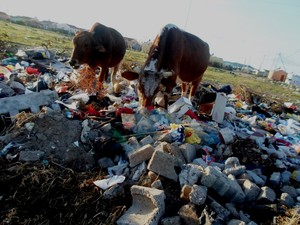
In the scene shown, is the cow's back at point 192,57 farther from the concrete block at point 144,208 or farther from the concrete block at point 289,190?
the concrete block at point 144,208

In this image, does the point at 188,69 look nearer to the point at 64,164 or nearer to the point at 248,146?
the point at 248,146

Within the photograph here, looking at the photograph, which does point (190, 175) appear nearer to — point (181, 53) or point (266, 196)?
point (266, 196)

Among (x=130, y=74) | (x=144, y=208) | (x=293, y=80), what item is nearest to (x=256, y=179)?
(x=144, y=208)

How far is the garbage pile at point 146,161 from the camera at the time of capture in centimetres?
332

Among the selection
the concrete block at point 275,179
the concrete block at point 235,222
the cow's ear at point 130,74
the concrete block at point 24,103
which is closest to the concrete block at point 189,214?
the concrete block at point 235,222

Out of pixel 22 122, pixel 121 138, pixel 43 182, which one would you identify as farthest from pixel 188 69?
pixel 43 182

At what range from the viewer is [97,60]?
7949 mm

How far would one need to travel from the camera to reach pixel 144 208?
3.30m

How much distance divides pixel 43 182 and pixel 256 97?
1082 cm

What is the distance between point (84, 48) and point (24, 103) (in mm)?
2592

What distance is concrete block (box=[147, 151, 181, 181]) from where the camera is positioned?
3.75m

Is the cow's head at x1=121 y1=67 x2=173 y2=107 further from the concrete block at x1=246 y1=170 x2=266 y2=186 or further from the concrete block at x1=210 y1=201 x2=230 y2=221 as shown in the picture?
the concrete block at x1=210 y1=201 x2=230 y2=221

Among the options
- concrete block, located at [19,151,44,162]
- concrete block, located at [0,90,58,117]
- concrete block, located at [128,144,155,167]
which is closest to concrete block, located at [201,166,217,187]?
concrete block, located at [128,144,155,167]

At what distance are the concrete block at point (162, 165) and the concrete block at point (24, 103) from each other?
276 centimetres
